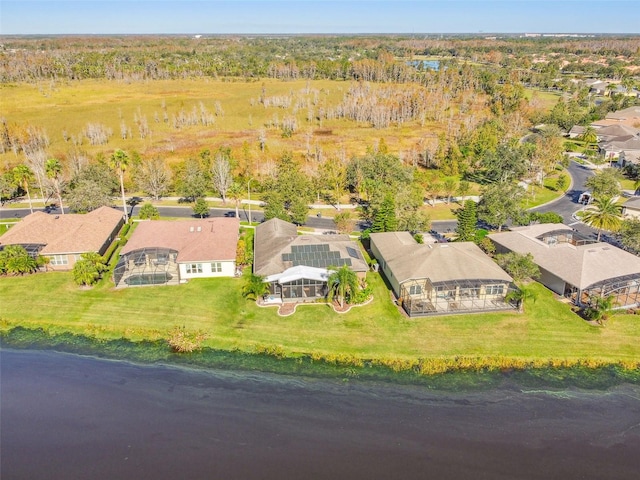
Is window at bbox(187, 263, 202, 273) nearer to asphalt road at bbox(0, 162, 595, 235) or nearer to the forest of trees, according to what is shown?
the forest of trees

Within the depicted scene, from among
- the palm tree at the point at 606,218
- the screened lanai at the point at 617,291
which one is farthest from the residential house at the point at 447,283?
the palm tree at the point at 606,218

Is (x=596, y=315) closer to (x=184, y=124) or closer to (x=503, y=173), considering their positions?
(x=503, y=173)

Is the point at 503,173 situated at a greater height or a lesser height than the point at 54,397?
greater

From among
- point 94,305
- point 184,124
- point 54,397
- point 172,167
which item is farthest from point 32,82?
point 54,397

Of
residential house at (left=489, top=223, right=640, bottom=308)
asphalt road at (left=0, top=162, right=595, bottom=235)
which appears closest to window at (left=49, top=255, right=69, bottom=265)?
asphalt road at (left=0, top=162, right=595, bottom=235)

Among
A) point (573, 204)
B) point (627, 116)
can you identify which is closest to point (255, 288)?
point (573, 204)

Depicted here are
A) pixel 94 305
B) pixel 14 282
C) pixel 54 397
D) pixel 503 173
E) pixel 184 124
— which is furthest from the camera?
pixel 184 124

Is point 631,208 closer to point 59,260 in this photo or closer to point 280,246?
point 280,246

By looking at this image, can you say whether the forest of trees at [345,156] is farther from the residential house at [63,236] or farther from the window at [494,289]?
the window at [494,289]
